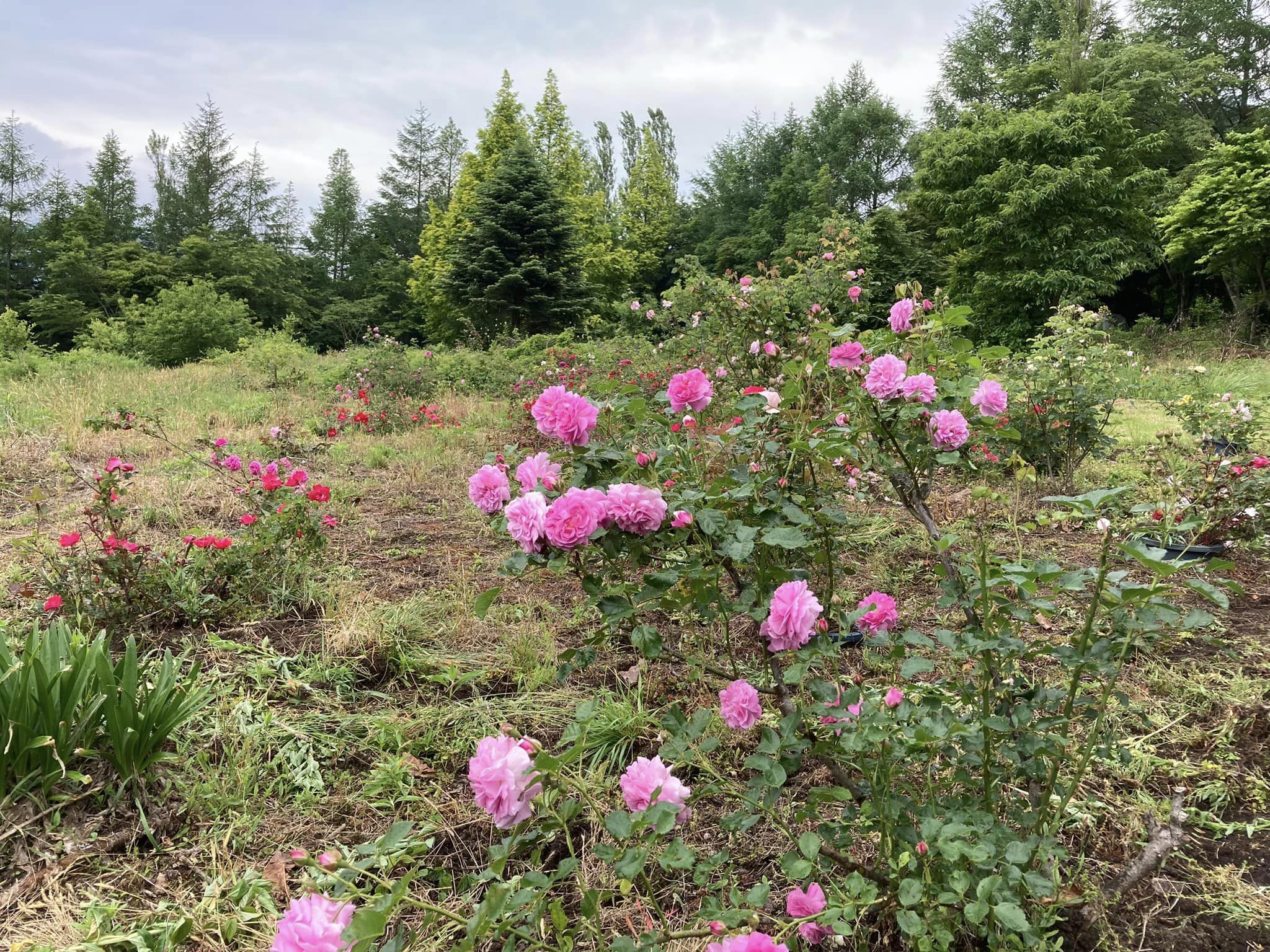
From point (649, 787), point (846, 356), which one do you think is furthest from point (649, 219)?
point (649, 787)

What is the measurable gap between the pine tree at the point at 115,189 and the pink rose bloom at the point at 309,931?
1197 inches

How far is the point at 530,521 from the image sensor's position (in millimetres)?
971

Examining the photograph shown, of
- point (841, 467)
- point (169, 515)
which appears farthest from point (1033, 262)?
point (169, 515)

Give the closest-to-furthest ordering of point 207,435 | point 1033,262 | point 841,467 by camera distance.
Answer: point 841,467
point 207,435
point 1033,262

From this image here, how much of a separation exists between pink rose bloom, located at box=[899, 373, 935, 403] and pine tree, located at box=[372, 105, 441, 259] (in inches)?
1052

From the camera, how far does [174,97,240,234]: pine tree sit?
25.0 metres

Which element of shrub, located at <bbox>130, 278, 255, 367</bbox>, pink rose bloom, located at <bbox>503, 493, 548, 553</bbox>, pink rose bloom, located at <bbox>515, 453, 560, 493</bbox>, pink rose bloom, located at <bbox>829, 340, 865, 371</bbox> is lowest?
pink rose bloom, located at <bbox>503, 493, 548, 553</bbox>

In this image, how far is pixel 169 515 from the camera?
340cm

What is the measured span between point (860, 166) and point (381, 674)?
22.9m

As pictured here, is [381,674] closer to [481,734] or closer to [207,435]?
[481,734]

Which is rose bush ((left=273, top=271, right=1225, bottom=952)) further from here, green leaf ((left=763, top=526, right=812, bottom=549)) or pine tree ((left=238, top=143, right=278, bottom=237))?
pine tree ((left=238, top=143, right=278, bottom=237))

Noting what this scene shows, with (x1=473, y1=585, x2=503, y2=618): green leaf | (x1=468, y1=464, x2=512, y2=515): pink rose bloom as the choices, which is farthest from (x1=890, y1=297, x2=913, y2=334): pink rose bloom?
(x1=473, y1=585, x2=503, y2=618): green leaf

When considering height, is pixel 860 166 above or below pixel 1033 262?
above

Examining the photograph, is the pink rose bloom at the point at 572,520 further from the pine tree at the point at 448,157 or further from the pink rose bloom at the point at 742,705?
the pine tree at the point at 448,157
